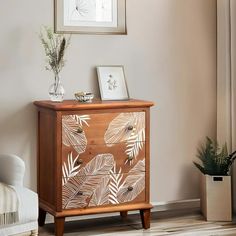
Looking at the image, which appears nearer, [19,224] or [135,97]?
[19,224]

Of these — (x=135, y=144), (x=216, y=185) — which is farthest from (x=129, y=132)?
(x=216, y=185)

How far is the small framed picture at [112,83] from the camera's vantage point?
4.16 m

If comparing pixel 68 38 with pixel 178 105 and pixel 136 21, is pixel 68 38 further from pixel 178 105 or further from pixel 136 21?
pixel 178 105

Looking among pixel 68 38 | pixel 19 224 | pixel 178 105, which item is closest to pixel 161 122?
pixel 178 105

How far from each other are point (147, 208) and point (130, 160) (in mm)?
356

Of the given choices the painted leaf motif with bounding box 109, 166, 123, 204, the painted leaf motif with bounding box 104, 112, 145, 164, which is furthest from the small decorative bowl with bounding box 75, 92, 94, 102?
the painted leaf motif with bounding box 109, 166, 123, 204

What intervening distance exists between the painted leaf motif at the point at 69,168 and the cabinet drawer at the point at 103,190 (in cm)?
3

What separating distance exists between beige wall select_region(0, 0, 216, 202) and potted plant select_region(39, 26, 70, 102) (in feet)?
0.20

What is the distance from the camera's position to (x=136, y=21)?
4320mm

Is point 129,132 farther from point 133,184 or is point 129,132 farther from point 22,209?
point 22,209

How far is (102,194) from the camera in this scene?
3.88m

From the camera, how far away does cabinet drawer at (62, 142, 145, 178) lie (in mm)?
3762

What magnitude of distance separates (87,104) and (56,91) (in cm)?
26

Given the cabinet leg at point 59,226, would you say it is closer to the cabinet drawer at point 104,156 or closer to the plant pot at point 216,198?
the cabinet drawer at point 104,156
